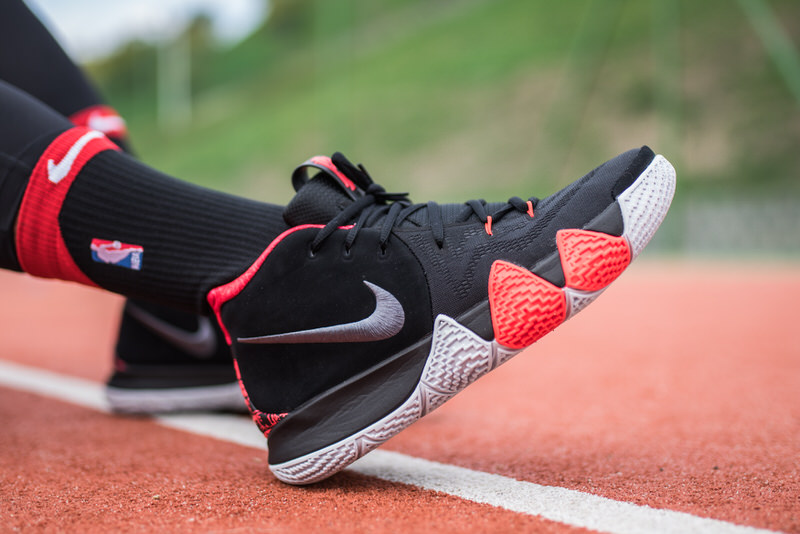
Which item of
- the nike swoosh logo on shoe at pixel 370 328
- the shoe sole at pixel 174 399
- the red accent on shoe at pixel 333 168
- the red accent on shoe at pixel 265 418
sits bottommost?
the shoe sole at pixel 174 399

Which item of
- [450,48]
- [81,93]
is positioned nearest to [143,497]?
[81,93]

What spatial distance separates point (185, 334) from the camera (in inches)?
55.6

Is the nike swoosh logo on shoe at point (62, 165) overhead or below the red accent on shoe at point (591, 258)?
overhead

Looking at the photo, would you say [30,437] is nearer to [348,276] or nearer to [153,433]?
[153,433]

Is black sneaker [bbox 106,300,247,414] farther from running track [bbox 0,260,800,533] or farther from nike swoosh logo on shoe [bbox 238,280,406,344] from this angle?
nike swoosh logo on shoe [bbox 238,280,406,344]

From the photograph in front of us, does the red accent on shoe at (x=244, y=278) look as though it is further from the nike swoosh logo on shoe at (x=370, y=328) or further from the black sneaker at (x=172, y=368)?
the black sneaker at (x=172, y=368)

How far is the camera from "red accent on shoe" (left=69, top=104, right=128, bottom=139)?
1.53 meters

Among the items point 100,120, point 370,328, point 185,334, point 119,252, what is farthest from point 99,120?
point 370,328

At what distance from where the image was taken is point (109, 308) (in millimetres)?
4340

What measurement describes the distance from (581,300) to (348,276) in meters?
0.29

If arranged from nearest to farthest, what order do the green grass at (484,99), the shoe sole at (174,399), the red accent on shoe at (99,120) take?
the shoe sole at (174,399) < the red accent on shoe at (99,120) < the green grass at (484,99)

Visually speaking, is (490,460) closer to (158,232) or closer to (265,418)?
(265,418)

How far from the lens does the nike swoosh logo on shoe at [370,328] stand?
Answer: 2.91 ft

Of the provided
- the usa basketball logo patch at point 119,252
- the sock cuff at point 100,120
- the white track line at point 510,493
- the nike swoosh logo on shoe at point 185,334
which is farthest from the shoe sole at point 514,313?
the sock cuff at point 100,120
